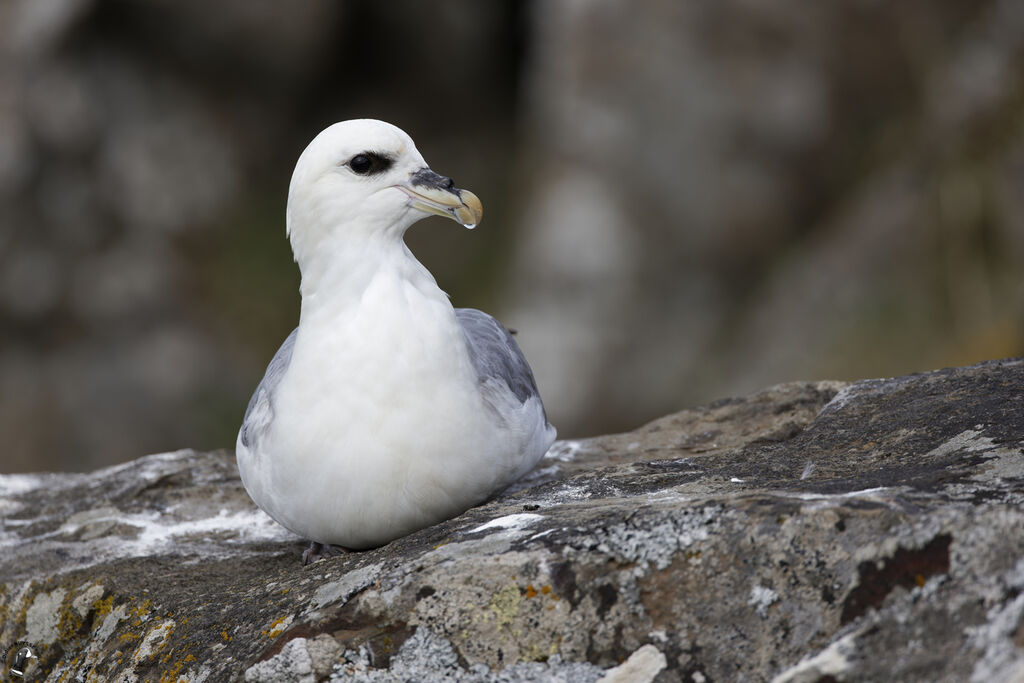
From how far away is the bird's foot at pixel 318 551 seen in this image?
10.4 feet

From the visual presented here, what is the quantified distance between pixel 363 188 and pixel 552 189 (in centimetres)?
→ 701

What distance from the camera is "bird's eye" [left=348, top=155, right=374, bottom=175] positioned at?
119 inches

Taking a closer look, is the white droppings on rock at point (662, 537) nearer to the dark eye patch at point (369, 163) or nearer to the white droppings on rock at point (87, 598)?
the dark eye patch at point (369, 163)

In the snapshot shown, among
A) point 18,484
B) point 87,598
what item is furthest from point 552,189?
point 87,598

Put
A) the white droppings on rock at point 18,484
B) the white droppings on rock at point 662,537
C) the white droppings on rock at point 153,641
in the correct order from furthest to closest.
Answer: the white droppings on rock at point 18,484
the white droppings on rock at point 153,641
the white droppings on rock at point 662,537

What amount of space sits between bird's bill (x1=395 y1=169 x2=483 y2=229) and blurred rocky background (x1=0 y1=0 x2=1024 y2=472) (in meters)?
5.10

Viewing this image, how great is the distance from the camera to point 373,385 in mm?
2867

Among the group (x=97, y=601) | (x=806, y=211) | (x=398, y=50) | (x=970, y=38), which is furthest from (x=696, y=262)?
(x=97, y=601)

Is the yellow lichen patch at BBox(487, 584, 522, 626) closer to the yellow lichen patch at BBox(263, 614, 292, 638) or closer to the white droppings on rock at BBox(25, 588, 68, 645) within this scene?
the yellow lichen patch at BBox(263, 614, 292, 638)

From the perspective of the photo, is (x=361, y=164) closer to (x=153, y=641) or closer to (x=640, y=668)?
(x=153, y=641)

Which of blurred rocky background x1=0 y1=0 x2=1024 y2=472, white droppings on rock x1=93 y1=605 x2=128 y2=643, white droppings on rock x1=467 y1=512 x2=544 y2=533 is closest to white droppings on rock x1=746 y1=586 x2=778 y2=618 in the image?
white droppings on rock x1=467 y1=512 x2=544 y2=533

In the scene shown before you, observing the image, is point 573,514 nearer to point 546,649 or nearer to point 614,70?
point 546,649

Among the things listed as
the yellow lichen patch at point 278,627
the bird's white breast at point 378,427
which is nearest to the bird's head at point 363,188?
the bird's white breast at point 378,427

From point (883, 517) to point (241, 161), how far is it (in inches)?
414
